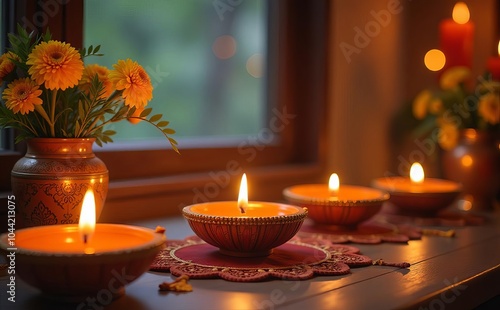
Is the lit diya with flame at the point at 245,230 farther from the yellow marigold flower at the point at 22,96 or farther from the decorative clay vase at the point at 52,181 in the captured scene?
the yellow marigold flower at the point at 22,96

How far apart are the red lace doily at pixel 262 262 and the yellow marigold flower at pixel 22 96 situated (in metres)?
0.28

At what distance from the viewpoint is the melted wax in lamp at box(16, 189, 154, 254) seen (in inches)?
30.0

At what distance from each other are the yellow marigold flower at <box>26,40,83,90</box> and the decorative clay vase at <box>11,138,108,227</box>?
0.32 feet

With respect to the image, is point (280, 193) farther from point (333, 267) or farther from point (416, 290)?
point (416, 290)

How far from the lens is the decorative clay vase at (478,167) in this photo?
1.63 metres

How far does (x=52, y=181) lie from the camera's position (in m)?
0.92

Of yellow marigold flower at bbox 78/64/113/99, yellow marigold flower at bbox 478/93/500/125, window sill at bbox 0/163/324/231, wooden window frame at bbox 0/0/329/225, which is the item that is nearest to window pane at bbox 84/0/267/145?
wooden window frame at bbox 0/0/329/225

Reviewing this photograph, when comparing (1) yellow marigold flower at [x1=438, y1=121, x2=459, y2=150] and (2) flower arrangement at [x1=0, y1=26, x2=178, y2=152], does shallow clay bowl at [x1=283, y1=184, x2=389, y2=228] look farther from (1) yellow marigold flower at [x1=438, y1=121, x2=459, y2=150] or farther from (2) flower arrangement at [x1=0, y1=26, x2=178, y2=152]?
(1) yellow marigold flower at [x1=438, y1=121, x2=459, y2=150]

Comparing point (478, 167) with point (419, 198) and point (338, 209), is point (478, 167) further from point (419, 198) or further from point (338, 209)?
point (338, 209)

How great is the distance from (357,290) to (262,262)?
163 mm

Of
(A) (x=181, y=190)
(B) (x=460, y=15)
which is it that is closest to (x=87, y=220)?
(A) (x=181, y=190)

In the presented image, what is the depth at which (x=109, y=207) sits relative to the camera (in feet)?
4.20

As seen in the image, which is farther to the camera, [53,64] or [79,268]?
[53,64]

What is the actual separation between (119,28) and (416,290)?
937 millimetres
